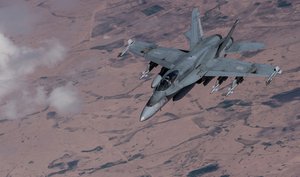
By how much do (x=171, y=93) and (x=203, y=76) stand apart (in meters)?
7.71

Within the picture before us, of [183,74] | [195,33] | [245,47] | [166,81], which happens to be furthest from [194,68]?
[195,33]

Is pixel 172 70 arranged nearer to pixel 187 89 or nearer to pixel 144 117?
pixel 187 89

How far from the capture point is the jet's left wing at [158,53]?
332 ft

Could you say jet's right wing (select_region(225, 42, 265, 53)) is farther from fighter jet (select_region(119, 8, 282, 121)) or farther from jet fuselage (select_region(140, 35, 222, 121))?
jet fuselage (select_region(140, 35, 222, 121))

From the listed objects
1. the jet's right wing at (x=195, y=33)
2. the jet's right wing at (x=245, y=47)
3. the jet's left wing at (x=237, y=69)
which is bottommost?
the jet's left wing at (x=237, y=69)

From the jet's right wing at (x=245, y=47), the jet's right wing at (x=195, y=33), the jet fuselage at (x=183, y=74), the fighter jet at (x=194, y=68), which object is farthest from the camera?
the jet's right wing at (x=195, y=33)

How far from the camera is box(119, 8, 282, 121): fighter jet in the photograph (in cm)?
9169

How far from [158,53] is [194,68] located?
846cm

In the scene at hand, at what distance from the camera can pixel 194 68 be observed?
9744cm

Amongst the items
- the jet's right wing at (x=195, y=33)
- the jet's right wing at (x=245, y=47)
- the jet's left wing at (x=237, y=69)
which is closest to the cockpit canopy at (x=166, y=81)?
the jet's left wing at (x=237, y=69)

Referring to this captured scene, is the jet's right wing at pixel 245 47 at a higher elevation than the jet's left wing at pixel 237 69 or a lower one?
higher

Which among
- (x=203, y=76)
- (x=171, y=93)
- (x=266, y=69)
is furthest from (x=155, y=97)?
(x=266, y=69)

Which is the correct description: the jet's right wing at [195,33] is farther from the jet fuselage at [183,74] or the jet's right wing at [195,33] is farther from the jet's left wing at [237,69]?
the jet's left wing at [237,69]

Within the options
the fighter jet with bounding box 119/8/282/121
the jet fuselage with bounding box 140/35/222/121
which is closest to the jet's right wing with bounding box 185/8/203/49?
the fighter jet with bounding box 119/8/282/121
